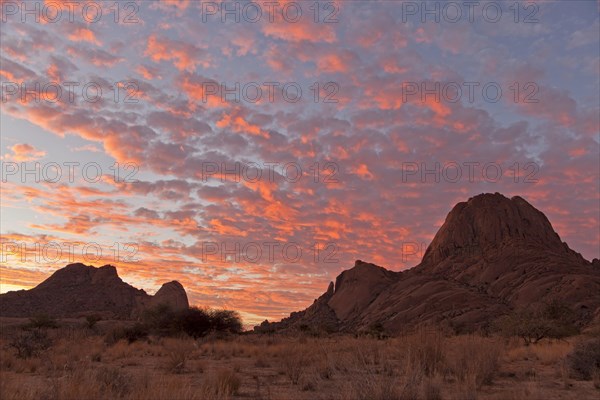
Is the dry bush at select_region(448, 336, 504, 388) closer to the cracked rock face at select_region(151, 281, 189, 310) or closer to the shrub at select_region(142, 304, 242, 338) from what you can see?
the shrub at select_region(142, 304, 242, 338)

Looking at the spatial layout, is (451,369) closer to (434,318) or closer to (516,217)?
(434,318)

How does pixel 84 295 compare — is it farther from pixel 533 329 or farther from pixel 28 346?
pixel 533 329

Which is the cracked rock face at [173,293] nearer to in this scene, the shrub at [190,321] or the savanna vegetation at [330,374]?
the shrub at [190,321]

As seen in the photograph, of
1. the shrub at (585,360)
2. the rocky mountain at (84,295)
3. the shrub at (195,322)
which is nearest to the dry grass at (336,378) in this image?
A: the shrub at (585,360)

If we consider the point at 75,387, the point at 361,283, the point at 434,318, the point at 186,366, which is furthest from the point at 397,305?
the point at 75,387

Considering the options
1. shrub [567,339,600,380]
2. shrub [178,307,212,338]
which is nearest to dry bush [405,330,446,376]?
shrub [567,339,600,380]

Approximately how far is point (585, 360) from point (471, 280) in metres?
87.1

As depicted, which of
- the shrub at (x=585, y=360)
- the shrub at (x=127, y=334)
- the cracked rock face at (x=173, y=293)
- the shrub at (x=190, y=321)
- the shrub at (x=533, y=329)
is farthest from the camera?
the cracked rock face at (x=173, y=293)

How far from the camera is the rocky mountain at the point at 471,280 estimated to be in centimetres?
7794

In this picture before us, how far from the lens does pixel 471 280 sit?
99.1 meters

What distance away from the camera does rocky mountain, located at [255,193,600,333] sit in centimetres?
7794

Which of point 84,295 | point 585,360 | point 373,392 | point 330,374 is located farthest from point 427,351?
point 84,295

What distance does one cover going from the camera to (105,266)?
121 m

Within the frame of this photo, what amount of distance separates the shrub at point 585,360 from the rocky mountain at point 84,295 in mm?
90647
